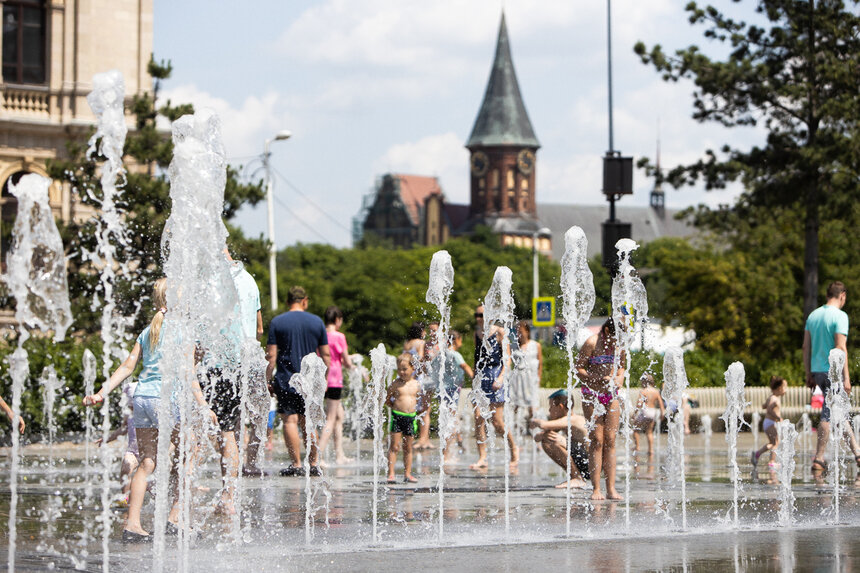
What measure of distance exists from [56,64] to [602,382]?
2703cm

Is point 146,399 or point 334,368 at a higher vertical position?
point 334,368

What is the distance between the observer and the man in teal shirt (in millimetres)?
12312

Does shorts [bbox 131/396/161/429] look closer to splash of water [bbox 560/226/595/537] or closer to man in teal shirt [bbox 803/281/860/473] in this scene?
splash of water [bbox 560/226/595/537]

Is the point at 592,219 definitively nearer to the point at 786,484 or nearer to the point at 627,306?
the point at 627,306

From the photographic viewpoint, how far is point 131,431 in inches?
388

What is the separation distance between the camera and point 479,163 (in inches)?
7721

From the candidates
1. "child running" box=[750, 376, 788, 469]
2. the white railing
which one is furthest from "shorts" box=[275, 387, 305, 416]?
the white railing

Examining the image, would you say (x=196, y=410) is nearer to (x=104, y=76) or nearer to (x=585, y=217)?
(x=104, y=76)

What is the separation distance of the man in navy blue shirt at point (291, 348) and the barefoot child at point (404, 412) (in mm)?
642

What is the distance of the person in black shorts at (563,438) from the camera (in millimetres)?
10836

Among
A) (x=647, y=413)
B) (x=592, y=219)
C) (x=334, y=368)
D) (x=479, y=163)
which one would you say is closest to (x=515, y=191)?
(x=479, y=163)

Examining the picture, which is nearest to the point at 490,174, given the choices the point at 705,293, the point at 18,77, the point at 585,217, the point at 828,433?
the point at 585,217

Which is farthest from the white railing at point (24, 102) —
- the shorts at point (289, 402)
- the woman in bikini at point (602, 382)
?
the woman in bikini at point (602, 382)

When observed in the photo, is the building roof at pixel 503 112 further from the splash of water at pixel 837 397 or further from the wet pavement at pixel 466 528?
the wet pavement at pixel 466 528
